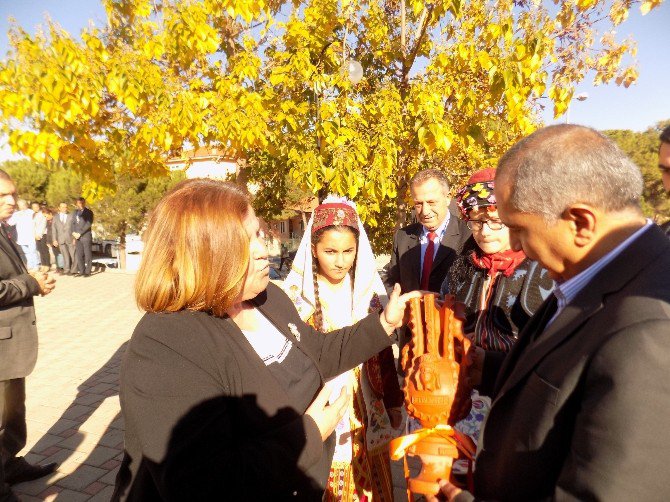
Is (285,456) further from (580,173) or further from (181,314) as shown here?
(580,173)

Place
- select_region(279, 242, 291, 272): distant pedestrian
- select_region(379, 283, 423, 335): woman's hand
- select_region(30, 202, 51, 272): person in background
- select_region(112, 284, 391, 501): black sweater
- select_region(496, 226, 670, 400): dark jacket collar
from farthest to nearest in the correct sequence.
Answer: select_region(279, 242, 291, 272): distant pedestrian → select_region(30, 202, 51, 272): person in background → select_region(379, 283, 423, 335): woman's hand → select_region(112, 284, 391, 501): black sweater → select_region(496, 226, 670, 400): dark jacket collar

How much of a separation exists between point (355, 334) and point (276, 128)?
11.5 ft

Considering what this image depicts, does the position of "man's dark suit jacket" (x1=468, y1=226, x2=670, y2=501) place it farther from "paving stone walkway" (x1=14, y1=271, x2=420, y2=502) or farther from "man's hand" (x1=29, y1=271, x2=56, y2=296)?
"man's hand" (x1=29, y1=271, x2=56, y2=296)

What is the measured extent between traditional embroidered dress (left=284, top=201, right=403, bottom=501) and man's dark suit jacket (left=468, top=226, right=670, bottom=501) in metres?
1.45

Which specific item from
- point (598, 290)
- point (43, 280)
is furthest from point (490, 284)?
point (43, 280)

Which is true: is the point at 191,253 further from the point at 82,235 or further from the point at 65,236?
the point at 65,236

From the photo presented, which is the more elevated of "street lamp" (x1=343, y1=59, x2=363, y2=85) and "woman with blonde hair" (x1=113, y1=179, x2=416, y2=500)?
"street lamp" (x1=343, y1=59, x2=363, y2=85)

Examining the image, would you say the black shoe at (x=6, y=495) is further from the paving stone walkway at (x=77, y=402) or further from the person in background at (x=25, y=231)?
the person in background at (x=25, y=231)

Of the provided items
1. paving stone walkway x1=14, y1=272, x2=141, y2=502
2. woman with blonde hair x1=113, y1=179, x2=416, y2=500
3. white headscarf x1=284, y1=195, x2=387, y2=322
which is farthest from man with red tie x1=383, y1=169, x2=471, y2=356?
woman with blonde hair x1=113, y1=179, x2=416, y2=500

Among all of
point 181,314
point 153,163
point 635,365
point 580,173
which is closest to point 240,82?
point 153,163

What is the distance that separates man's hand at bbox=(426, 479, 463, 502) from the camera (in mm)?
1377

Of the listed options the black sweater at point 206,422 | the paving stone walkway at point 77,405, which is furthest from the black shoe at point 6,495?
the black sweater at point 206,422

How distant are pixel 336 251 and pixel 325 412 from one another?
4.01 ft

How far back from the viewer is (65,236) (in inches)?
541
